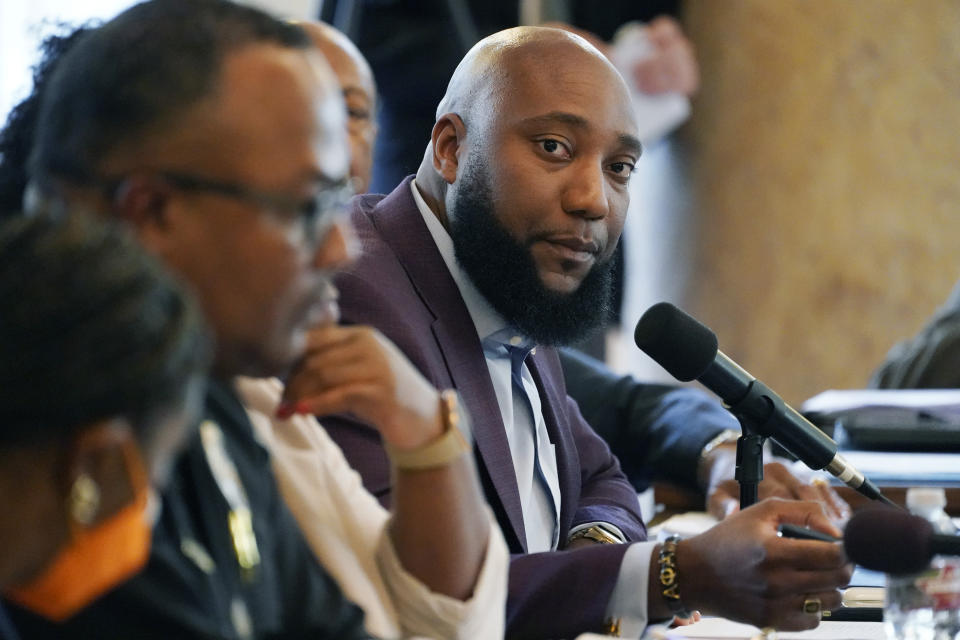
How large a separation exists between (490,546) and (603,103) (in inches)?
35.2

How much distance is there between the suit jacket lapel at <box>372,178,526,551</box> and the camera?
191 centimetres

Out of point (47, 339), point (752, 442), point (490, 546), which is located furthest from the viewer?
point (752, 442)

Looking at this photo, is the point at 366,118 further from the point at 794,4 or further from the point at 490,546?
the point at 794,4

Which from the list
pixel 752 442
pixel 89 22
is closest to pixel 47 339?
pixel 89 22

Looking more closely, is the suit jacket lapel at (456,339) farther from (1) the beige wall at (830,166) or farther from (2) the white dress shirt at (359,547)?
(1) the beige wall at (830,166)

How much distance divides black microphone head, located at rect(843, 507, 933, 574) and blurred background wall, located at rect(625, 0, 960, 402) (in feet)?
12.0

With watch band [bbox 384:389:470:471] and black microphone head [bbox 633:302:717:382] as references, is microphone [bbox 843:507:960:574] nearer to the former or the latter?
black microphone head [bbox 633:302:717:382]

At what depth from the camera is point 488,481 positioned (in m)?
1.90

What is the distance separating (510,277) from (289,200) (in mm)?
988

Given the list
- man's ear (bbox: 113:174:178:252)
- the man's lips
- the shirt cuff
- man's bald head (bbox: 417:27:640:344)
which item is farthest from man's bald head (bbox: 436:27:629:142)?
man's ear (bbox: 113:174:178:252)

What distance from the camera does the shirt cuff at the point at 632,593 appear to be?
1.70 m

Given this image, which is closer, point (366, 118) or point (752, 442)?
point (752, 442)

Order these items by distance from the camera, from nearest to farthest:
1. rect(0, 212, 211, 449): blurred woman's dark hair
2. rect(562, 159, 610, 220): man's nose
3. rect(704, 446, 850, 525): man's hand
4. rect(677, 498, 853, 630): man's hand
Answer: rect(0, 212, 211, 449): blurred woman's dark hair → rect(677, 498, 853, 630): man's hand → rect(562, 159, 610, 220): man's nose → rect(704, 446, 850, 525): man's hand

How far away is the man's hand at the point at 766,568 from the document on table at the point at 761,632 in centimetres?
4
